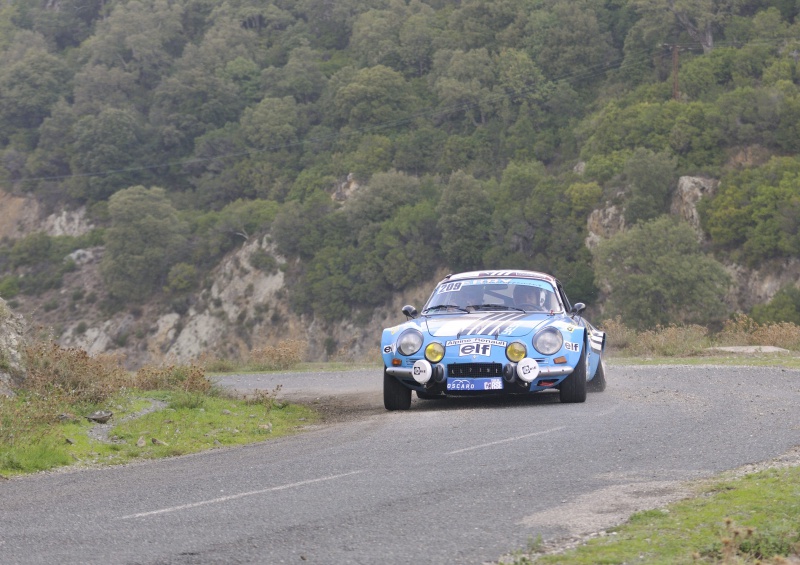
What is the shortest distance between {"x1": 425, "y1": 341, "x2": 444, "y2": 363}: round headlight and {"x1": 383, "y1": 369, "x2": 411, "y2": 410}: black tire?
0.74 metres

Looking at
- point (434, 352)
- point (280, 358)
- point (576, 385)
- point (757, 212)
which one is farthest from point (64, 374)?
point (757, 212)

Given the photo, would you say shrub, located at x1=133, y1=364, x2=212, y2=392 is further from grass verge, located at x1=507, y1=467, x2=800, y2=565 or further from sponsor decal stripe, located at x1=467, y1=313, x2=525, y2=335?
grass verge, located at x1=507, y1=467, x2=800, y2=565

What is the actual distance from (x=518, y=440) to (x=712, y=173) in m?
61.4

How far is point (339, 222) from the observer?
83188mm

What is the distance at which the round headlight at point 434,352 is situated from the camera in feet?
45.5

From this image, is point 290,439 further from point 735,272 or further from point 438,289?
point 735,272

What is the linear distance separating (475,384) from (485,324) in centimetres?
85

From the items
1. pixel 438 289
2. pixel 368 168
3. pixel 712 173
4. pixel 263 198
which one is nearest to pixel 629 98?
pixel 712 173

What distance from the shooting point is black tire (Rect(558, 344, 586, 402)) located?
1416 centimetres

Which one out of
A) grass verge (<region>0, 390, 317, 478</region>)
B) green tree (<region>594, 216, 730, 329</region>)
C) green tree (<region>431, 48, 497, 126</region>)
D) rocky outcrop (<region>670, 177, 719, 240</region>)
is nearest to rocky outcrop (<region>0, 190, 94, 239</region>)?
green tree (<region>431, 48, 497, 126</region>)

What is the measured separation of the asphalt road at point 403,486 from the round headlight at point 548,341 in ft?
2.30

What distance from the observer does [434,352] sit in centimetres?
1392

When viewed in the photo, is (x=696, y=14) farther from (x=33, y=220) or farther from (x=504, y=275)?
(x=504, y=275)

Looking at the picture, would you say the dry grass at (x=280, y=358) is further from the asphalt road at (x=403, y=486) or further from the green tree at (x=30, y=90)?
the green tree at (x=30, y=90)
